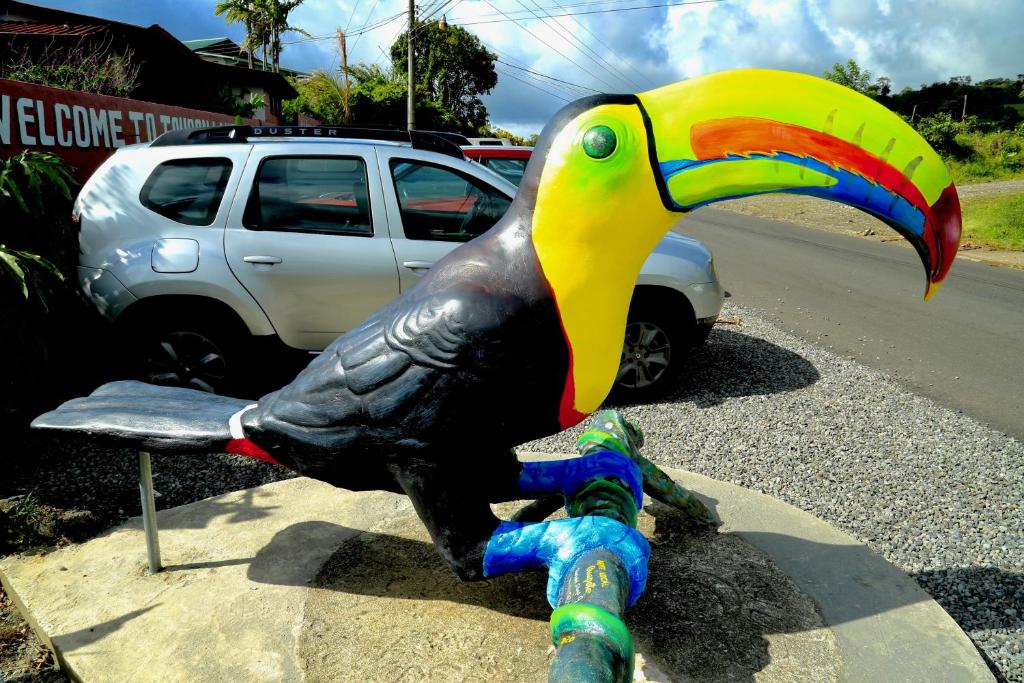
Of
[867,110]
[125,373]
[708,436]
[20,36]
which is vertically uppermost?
[20,36]

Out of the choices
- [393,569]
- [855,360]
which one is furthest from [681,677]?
[855,360]

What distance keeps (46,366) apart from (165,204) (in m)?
1.18

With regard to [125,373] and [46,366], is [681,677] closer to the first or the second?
[46,366]

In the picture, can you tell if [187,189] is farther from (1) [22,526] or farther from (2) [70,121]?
(2) [70,121]

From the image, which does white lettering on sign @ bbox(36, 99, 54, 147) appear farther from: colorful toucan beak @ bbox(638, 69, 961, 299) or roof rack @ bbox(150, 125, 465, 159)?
colorful toucan beak @ bbox(638, 69, 961, 299)

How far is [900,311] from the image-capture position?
8.01 m

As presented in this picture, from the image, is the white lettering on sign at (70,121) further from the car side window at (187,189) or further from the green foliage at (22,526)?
the green foliage at (22,526)

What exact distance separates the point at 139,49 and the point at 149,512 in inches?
794

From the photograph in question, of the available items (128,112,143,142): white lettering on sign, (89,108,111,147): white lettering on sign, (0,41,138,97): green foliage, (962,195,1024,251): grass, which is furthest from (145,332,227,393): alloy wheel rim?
(962,195,1024,251): grass

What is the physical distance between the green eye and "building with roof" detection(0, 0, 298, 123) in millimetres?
14721

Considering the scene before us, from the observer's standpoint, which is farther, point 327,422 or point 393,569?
point 393,569

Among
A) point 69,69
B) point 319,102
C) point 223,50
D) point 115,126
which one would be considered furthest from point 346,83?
point 115,126

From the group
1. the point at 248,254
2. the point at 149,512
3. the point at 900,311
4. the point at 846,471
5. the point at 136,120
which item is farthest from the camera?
the point at 900,311

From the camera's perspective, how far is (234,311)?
169 inches
